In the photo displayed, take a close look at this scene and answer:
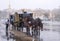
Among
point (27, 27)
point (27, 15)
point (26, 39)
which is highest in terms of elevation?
point (27, 15)

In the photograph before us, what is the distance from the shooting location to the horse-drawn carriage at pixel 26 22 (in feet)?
3.85

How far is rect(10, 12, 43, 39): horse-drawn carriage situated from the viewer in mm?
1174

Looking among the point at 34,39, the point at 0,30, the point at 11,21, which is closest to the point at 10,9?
the point at 11,21

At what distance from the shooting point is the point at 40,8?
46.4 inches

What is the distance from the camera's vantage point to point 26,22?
1.19 m

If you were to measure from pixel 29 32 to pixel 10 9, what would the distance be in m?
0.28

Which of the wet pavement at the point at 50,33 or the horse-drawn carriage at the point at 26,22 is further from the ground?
the horse-drawn carriage at the point at 26,22

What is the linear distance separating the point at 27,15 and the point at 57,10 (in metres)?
0.27

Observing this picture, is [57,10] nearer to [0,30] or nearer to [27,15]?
[27,15]

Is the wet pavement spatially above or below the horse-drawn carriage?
below

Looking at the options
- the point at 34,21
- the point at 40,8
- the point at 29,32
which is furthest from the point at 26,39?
the point at 40,8

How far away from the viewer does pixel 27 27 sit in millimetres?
1187
